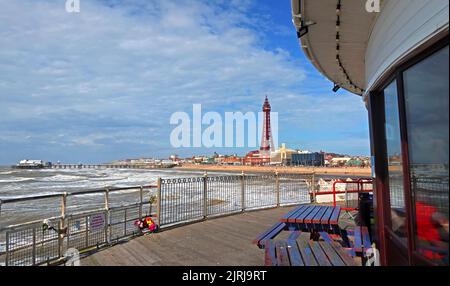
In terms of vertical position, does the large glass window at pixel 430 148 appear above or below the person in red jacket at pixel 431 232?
above

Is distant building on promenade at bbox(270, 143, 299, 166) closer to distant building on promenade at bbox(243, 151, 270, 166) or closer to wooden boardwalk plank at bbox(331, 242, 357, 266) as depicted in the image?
distant building on promenade at bbox(243, 151, 270, 166)

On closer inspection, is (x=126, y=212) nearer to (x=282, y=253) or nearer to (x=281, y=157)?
(x=282, y=253)

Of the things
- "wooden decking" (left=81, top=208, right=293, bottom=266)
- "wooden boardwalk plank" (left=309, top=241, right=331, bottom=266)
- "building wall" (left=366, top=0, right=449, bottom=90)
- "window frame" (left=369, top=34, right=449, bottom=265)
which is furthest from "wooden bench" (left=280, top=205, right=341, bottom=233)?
"building wall" (left=366, top=0, right=449, bottom=90)

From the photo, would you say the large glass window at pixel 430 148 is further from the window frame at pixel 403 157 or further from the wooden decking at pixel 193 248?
the wooden decking at pixel 193 248

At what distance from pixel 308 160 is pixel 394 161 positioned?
5343 inches

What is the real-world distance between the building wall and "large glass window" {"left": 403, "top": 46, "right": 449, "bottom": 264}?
182 millimetres

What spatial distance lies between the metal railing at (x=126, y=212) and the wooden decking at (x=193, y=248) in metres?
0.45

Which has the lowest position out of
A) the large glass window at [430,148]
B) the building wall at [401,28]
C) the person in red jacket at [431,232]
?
the person in red jacket at [431,232]

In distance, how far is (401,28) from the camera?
123 inches

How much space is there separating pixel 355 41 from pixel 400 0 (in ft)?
6.91

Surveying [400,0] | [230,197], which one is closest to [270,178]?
[230,197]

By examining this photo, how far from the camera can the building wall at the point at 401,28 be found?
2354 millimetres

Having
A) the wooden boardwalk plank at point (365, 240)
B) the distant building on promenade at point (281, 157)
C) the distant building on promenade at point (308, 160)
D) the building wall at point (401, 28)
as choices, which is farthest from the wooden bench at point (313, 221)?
the distant building on promenade at point (281, 157)
